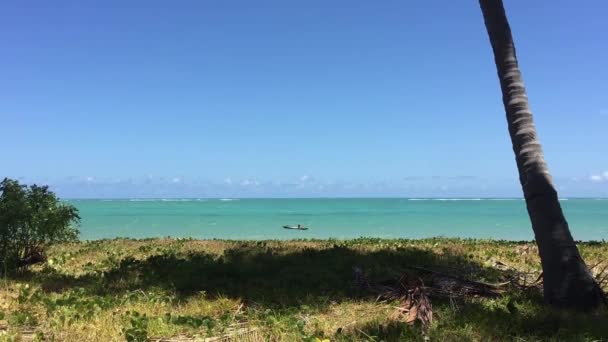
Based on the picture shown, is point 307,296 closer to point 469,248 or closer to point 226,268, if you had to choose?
point 226,268

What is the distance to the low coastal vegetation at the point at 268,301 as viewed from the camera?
623 cm

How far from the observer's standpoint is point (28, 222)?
11.4 meters

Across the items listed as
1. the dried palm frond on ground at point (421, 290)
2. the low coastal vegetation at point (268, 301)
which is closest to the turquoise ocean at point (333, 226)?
the low coastal vegetation at point (268, 301)

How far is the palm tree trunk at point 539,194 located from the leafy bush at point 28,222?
9.38 metres

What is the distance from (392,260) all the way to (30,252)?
7928mm

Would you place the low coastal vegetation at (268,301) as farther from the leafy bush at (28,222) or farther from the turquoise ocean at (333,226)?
the turquoise ocean at (333,226)

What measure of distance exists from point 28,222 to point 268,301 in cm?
624

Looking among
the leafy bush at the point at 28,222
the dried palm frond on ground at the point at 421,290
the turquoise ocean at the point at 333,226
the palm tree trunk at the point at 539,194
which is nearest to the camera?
the dried palm frond on ground at the point at 421,290

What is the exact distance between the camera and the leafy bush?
1118cm

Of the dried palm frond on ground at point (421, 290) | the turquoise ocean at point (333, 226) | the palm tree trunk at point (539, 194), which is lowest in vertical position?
the turquoise ocean at point (333, 226)

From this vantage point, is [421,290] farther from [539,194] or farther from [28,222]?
[28,222]

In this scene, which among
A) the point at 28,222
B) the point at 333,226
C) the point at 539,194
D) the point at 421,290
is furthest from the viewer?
the point at 333,226

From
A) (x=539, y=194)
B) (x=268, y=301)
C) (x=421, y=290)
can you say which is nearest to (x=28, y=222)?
(x=268, y=301)

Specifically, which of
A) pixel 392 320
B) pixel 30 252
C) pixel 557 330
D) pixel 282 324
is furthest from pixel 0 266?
pixel 557 330
